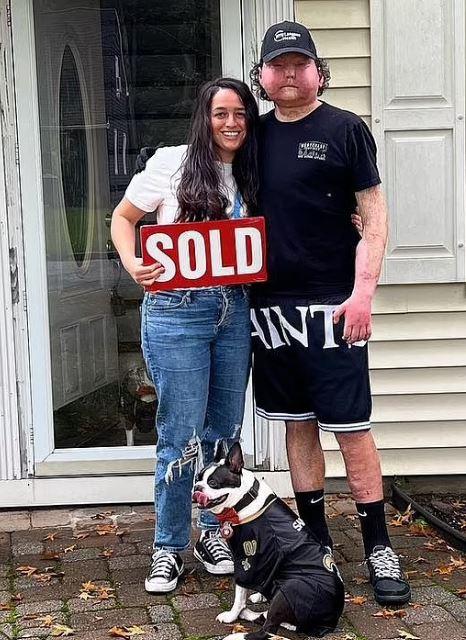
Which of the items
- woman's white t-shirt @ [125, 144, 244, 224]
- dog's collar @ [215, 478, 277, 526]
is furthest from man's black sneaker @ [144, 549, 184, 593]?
woman's white t-shirt @ [125, 144, 244, 224]

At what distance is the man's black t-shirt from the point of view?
336 centimetres

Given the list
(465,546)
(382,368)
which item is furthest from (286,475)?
(465,546)

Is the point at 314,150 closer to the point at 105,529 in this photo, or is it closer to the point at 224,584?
the point at 224,584

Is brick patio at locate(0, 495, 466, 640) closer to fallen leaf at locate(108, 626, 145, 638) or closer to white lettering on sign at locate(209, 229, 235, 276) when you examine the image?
fallen leaf at locate(108, 626, 145, 638)

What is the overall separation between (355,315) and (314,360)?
9.2 inches

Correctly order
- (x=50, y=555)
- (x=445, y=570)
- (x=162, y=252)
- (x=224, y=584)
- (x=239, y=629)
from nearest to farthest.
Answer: (x=239, y=629)
(x=162, y=252)
(x=224, y=584)
(x=445, y=570)
(x=50, y=555)

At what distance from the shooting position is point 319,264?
344 centimetres

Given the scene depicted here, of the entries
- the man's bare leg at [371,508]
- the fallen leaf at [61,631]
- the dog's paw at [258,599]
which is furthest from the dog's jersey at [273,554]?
the fallen leaf at [61,631]

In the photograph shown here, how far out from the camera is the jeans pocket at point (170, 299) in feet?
11.3

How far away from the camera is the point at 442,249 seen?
4.53 meters

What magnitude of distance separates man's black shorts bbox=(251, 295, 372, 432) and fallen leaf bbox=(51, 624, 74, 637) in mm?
1082

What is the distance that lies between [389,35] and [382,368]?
4.96ft

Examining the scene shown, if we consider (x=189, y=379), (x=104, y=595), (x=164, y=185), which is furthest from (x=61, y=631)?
(x=164, y=185)

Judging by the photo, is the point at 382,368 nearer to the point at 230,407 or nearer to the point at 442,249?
the point at 442,249
